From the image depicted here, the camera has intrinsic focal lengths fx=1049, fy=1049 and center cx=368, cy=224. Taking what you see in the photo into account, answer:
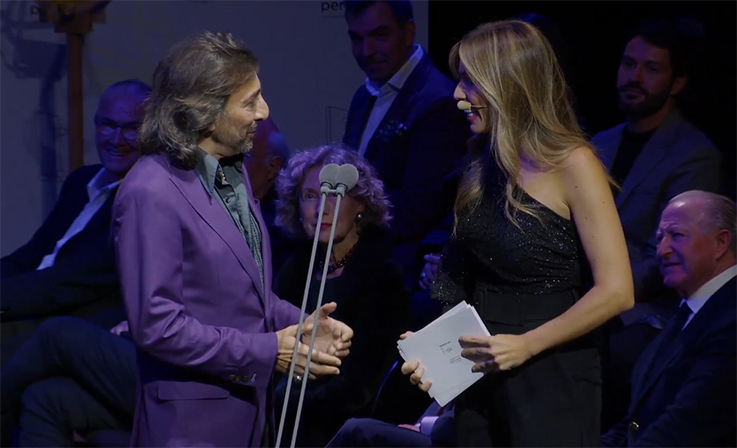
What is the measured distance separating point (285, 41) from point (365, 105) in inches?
20.8

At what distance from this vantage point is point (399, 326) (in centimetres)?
334

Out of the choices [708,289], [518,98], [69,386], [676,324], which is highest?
[518,98]

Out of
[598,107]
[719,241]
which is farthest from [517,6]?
[719,241]

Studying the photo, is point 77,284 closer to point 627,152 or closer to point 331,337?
point 331,337

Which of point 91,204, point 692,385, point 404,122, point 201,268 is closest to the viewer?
point 201,268

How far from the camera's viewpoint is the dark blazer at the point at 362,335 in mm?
3301

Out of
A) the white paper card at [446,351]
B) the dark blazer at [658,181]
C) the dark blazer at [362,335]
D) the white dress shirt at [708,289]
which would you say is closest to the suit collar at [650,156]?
the dark blazer at [658,181]

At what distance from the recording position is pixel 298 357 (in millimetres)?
2203

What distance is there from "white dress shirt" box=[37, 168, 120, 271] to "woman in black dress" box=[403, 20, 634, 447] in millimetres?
2076

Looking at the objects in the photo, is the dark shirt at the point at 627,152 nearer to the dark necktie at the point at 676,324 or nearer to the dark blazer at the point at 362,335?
the dark necktie at the point at 676,324

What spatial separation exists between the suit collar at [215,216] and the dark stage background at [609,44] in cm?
199

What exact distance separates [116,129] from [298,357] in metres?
2.06

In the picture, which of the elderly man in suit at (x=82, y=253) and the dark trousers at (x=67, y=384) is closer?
the dark trousers at (x=67, y=384)

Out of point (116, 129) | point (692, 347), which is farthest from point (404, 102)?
point (692, 347)
